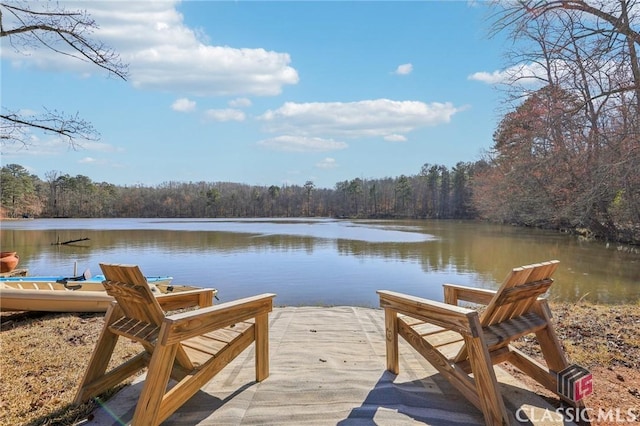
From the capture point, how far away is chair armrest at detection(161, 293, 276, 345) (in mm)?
1952

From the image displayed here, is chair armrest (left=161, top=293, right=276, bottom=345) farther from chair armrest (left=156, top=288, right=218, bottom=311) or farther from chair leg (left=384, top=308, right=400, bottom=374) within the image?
chair leg (left=384, top=308, right=400, bottom=374)

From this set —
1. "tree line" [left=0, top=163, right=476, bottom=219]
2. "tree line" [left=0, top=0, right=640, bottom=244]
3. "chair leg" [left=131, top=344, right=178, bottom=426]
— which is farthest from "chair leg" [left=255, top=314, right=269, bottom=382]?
"tree line" [left=0, top=163, right=476, bottom=219]

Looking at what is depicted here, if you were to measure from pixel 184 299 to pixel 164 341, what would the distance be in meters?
1.11

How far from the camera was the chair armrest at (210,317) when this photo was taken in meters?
1.95

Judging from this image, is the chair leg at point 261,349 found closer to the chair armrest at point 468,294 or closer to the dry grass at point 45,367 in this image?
the dry grass at point 45,367

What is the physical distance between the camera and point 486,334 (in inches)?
87.6

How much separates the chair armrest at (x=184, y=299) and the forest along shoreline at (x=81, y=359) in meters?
0.73

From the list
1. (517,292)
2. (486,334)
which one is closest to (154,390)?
(486,334)

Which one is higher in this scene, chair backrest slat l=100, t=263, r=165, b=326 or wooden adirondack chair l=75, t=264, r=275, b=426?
chair backrest slat l=100, t=263, r=165, b=326

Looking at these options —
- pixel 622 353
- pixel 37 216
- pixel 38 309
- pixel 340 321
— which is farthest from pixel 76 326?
pixel 37 216

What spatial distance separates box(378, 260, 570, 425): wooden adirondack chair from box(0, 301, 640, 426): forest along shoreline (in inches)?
13.0

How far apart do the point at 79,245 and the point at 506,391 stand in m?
21.4

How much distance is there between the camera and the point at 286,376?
2.69 metres

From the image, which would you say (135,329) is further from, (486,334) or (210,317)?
(486,334)
